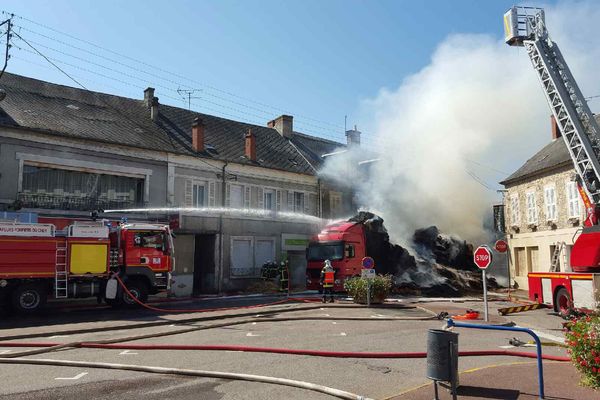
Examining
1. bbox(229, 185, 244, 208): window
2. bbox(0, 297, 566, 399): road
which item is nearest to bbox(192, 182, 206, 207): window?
bbox(229, 185, 244, 208): window

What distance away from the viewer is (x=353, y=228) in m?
23.4

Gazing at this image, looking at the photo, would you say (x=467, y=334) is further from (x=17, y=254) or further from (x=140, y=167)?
(x=140, y=167)

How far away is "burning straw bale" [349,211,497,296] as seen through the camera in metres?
24.2

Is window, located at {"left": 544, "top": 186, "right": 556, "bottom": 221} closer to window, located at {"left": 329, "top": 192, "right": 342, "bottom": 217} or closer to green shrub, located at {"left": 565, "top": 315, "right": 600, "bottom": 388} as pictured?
window, located at {"left": 329, "top": 192, "right": 342, "bottom": 217}

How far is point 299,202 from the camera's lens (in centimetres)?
3055

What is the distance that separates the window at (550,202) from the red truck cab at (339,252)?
10.6 meters

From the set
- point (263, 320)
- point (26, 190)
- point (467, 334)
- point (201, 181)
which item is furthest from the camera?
point (201, 181)

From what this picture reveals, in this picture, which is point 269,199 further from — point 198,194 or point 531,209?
point 531,209

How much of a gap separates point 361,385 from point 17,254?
12860 mm

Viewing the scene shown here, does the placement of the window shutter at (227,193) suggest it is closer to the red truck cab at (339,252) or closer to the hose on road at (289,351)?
the red truck cab at (339,252)

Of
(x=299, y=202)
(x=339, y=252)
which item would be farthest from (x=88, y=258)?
(x=299, y=202)

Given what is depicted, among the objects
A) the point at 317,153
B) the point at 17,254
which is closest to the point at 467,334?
the point at 17,254

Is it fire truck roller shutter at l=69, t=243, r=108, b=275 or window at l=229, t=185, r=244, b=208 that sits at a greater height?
window at l=229, t=185, r=244, b=208

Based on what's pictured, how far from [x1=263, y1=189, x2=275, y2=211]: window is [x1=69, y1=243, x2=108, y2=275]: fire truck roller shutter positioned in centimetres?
1265
